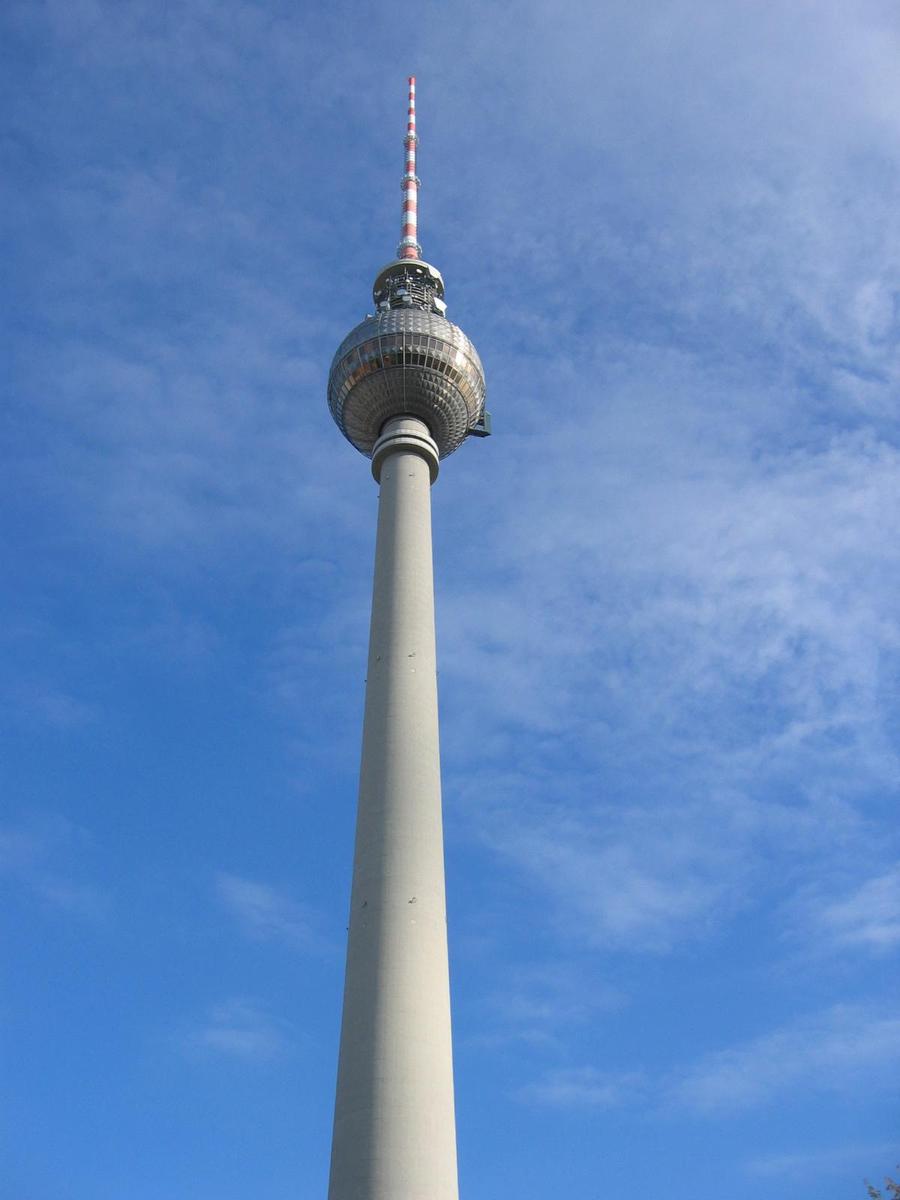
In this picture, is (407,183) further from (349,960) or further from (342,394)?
(349,960)

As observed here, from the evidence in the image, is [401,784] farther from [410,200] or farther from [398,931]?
[410,200]

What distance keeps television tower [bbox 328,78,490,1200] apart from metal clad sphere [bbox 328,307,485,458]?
0.09 meters

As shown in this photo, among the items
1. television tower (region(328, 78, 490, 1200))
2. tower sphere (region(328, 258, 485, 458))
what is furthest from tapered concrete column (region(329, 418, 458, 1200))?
tower sphere (region(328, 258, 485, 458))

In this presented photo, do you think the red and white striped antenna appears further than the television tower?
Yes

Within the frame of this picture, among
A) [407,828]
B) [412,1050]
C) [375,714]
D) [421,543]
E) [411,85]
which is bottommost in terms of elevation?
[412,1050]

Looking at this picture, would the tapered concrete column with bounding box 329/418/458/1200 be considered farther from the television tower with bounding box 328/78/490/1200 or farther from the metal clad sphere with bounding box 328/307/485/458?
the metal clad sphere with bounding box 328/307/485/458

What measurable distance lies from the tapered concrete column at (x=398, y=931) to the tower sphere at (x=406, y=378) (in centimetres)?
996

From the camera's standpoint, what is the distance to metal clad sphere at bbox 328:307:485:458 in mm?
67438

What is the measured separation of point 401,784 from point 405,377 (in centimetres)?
2688

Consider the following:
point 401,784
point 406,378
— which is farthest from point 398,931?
point 406,378


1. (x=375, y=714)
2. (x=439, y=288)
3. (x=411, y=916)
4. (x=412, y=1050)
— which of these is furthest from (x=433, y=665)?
(x=439, y=288)

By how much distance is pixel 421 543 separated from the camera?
59.3 m

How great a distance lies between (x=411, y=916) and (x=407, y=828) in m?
3.84

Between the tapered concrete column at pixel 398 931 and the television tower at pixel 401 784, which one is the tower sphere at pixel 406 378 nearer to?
the television tower at pixel 401 784
